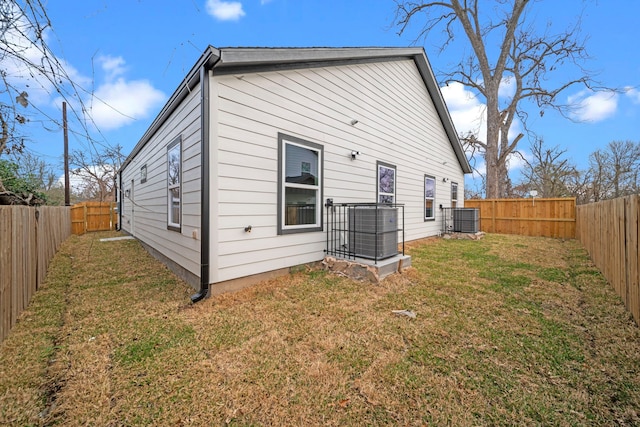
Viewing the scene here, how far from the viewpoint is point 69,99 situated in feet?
6.25

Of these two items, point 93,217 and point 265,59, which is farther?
point 93,217

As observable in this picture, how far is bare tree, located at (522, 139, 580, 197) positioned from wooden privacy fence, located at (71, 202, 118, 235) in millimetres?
23699

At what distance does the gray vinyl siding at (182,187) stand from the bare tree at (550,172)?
18.8 metres

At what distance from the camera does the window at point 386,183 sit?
265 inches

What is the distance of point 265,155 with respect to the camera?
13.4ft

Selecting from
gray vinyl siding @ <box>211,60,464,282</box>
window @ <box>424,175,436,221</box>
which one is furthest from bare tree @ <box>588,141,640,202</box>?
gray vinyl siding @ <box>211,60,464,282</box>

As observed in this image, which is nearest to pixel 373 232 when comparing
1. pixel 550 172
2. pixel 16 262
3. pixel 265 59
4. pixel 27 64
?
pixel 265 59

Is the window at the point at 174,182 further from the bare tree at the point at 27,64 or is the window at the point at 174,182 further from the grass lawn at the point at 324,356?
the bare tree at the point at 27,64

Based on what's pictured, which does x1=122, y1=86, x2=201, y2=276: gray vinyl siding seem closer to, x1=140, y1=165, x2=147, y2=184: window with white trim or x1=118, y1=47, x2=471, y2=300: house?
x1=118, y1=47, x2=471, y2=300: house

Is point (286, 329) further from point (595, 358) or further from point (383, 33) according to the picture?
point (383, 33)

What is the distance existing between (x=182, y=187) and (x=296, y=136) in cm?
213

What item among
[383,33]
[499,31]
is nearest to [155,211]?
[383,33]

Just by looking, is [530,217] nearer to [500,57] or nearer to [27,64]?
[500,57]

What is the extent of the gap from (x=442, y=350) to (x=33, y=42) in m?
3.90
